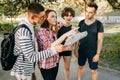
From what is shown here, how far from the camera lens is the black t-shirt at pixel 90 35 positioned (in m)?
4.64

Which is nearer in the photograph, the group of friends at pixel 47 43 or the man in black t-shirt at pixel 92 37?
the group of friends at pixel 47 43

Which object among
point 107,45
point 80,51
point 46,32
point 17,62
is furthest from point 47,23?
point 107,45

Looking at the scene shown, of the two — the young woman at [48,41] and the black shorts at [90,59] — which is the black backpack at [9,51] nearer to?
the young woman at [48,41]

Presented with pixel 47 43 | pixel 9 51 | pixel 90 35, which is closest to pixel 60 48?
pixel 9 51

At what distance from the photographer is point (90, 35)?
15.4 ft

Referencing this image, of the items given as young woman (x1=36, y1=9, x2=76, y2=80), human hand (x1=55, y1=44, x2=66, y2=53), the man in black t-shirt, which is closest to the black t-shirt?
the man in black t-shirt

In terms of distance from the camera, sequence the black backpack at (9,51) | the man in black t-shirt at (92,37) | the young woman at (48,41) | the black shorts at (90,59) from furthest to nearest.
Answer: the black shorts at (90,59) → the man in black t-shirt at (92,37) → the young woman at (48,41) → the black backpack at (9,51)

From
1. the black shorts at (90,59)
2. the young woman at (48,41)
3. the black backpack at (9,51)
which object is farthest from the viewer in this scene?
the black shorts at (90,59)

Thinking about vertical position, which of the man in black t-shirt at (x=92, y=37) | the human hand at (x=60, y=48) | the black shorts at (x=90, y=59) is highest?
the human hand at (x=60, y=48)

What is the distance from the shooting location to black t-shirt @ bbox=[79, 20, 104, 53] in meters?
4.64

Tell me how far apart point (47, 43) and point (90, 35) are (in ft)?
4.07

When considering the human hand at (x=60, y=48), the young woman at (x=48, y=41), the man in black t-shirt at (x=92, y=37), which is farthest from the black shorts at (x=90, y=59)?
the human hand at (x=60, y=48)

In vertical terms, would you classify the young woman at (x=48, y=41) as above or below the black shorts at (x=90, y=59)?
above

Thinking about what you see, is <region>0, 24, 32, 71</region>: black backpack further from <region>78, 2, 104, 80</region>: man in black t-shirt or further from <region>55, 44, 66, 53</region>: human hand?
<region>78, 2, 104, 80</region>: man in black t-shirt
